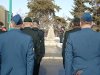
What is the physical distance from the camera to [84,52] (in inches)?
265

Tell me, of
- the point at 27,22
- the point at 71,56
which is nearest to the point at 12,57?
the point at 71,56

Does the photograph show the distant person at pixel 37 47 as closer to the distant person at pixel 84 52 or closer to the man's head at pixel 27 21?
the man's head at pixel 27 21

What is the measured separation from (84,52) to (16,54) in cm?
118

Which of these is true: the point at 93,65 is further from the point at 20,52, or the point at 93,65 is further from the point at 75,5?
the point at 75,5

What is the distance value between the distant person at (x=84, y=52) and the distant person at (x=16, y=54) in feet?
2.25

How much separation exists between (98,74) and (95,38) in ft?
1.96

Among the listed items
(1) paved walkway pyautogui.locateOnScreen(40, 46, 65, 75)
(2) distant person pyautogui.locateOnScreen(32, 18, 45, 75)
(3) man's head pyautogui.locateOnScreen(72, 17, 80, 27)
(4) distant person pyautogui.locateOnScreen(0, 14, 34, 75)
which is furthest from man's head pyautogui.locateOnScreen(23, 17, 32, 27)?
(1) paved walkway pyautogui.locateOnScreen(40, 46, 65, 75)

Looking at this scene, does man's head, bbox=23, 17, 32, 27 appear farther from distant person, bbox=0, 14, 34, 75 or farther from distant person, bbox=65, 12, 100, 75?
distant person, bbox=65, 12, 100, 75

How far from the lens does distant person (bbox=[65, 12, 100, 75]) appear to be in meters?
6.68

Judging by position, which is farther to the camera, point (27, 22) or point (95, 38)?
point (27, 22)

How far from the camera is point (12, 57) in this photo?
7008 mm

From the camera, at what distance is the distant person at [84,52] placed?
21.9 ft

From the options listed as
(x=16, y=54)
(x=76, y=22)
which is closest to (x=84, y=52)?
(x=16, y=54)

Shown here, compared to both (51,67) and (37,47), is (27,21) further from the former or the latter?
(51,67)
